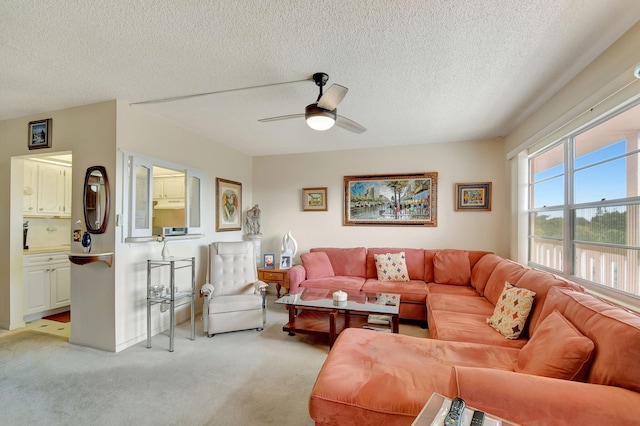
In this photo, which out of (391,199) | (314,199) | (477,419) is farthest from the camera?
(314,199)

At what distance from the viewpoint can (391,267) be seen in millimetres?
4000

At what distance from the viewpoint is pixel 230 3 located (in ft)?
4.96

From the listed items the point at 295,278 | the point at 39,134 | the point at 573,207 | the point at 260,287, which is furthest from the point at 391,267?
the point at 39,134

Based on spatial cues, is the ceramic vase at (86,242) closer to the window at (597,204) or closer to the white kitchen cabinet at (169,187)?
the white kitchen cabinet at (169,187)

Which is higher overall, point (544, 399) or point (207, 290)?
point (544, 399)

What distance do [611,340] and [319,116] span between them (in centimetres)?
209

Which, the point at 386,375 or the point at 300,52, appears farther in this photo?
the point at 300,52

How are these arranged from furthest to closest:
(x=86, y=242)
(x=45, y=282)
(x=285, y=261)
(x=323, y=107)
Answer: (x=285, y=261) → (x=45, y=282) → (x=86, y=242) → (x=323, y=107)

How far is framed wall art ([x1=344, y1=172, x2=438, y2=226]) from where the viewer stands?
4.33 metres

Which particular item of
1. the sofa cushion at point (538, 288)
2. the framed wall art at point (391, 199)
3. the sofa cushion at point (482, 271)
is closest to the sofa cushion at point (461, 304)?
the sofa cushion at point (482, 271)

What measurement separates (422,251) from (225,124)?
328 cm

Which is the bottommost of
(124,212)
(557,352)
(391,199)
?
(557,352)

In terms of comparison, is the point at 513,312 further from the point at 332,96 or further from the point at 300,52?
the point at 300,52

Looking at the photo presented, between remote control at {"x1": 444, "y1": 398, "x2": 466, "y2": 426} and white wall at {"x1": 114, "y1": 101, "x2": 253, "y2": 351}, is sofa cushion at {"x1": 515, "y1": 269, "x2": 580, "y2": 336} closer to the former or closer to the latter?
remote control at {"x1": 444, "y1": 398, "x2": 466, "y2": 426}
